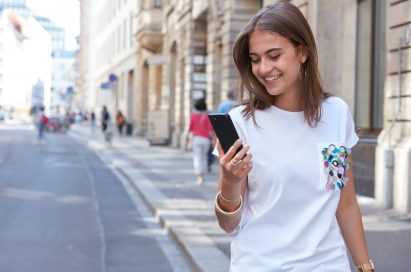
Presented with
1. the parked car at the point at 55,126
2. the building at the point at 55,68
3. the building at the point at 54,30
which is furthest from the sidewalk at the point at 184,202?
the building at the point at 55,68

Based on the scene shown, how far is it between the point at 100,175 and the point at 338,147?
1502 centimetres

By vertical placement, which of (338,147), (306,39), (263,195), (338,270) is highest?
(306,39)

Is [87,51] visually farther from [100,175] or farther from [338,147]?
[338,147]

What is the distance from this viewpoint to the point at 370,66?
1219cm

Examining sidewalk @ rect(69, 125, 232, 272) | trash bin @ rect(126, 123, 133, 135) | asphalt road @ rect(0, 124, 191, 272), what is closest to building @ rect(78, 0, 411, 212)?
sidewalk @ rect(69, 125, 232, 272)

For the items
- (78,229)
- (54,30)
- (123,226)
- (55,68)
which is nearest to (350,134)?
(78,229)

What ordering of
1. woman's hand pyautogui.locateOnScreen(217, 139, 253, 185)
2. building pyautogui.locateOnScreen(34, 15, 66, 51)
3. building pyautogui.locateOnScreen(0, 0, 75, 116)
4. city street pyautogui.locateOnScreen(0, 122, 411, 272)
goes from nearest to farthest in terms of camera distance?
1. woman's hand pyautogui.locateOnScreen(217, 139, 253, 185)
2. city street pyautogui.locateOnScreen(0, 122, 411, 272)
3. building pyautogui.locateOnScreen(34, 15, 66, 51)
4. building pyautogui.locateOnScreen(0, 0, 75, 116)

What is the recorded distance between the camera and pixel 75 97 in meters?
108

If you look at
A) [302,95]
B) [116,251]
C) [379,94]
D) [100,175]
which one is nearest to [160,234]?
[116,251]

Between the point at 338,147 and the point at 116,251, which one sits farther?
the point at 116,251

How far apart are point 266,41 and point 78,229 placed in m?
7.03

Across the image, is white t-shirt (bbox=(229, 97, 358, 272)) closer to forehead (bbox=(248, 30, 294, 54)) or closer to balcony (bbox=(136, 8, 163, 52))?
forehead (bbox=(248, 30, 294, 54))

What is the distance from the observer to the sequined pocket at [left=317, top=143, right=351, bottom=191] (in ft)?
7.28

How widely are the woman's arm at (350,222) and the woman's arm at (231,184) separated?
14.2 inches
